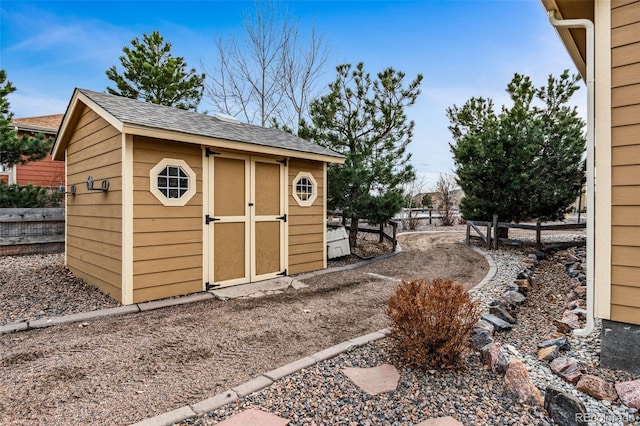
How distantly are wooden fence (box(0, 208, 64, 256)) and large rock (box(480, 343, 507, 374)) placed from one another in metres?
8.38

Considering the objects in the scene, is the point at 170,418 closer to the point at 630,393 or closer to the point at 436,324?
the point at 436,324

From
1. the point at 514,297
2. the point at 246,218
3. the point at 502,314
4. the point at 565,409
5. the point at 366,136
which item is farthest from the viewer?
the point at 366,136

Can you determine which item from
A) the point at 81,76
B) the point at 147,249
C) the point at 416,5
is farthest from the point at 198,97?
the point at 147,249

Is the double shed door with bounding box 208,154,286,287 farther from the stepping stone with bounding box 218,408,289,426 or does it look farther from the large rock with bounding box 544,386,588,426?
the large rock with bounding box 544,386,588,426

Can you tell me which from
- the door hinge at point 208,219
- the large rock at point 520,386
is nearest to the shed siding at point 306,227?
the door hinge at point 208,219

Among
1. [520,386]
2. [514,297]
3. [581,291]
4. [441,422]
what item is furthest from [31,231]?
[581,291]

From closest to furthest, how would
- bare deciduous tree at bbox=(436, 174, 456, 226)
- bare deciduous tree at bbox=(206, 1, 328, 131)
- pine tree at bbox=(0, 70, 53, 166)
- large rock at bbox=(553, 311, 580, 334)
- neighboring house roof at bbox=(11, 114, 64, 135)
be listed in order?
large rock at bbox=(553, 311, 580, 334) → pine tree at bbox=(0, 70, 53, 166) → neighboring house roof at bbox=(11, 114, 64, 135) → bare deciduous tree at bbox=(206, 1, 328, 131) → bare deciduous tree at bbox=(436, 174, 456, 226)

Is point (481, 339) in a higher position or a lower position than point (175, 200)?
lower

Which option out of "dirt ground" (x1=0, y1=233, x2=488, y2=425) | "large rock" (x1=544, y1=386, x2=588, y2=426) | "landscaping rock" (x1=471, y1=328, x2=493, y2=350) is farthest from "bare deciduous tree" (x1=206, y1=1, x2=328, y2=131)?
"large rock" (x1=544, y1=386, x2=588, y2=426)

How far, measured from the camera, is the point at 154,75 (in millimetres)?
12047

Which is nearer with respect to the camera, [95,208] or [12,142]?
[95,208]

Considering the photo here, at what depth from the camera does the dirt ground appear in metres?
2.06

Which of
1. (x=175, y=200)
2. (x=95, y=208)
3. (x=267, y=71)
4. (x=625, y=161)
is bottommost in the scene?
(x=95, y=208)

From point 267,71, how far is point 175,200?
29.4ft
